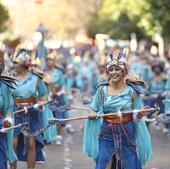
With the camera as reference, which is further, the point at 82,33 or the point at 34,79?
the point at 82,33

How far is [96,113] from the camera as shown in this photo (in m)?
9.52

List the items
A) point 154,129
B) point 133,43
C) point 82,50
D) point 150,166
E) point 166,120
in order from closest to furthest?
point 166,120
point 150,166
point 154,129
point 133,43
point 82,50

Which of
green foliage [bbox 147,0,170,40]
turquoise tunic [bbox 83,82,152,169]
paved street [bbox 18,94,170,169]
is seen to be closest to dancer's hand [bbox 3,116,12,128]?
turquoise tunic [bbox 83,82,152,169]

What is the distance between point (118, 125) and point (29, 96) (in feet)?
8.75

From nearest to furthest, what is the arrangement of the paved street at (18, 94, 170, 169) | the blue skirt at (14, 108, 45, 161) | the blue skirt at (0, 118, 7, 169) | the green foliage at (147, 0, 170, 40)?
the blue skirt at (0, 118, 7, 169) → the blue skirt at (14, 108, 45, 161) → the paved street at (18, 94, 170, 169) → the green foliage at (147, 0, 170, 40)

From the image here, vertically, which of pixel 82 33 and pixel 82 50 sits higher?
pixel 82 33

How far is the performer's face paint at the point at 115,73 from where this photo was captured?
9.57 metres

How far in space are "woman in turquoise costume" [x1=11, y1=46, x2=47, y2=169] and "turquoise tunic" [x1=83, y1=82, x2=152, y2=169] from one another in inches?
88.6

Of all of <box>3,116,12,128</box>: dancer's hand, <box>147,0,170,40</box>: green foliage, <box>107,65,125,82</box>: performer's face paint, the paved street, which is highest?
<box>147,0,170,40</box>: green foliage

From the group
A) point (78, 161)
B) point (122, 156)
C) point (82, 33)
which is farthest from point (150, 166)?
point (82, 33)

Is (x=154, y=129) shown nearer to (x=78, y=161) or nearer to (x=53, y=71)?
(x=53, y=71)

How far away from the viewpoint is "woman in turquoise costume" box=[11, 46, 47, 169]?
465 inches

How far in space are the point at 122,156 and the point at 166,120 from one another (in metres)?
1.04

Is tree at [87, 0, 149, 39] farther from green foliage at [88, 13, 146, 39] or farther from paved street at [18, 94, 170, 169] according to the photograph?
paved street at [18, 94, 170, 169]
